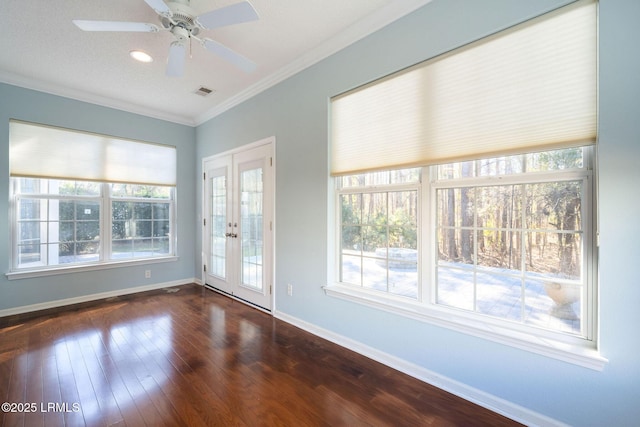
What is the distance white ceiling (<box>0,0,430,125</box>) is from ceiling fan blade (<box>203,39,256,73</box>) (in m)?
0.35

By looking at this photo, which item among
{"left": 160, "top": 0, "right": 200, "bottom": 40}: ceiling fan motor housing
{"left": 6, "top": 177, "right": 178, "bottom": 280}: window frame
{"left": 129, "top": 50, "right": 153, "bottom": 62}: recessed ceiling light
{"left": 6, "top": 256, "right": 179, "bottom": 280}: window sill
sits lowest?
{"left": 6, "top": 256, "right": 179, "bottom": 280}: window sill

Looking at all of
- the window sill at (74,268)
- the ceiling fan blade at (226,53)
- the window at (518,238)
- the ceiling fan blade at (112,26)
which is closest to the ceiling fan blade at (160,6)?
the ceiling fan blade at (112,26)

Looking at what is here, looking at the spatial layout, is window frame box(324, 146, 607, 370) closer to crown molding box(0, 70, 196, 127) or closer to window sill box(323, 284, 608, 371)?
window sill box(323, 284, 608, 371)

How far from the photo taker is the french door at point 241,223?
130 inches

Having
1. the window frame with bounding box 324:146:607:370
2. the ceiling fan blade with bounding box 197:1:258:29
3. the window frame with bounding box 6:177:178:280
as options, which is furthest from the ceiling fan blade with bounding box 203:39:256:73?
the window frame with bounding box 6:177:178:280

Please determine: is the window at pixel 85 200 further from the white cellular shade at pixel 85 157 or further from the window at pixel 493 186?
the window at pixel 493 186

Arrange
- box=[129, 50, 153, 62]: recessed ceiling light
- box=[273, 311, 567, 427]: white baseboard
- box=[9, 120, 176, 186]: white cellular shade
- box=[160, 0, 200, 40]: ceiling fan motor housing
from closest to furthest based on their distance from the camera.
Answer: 1. box=[273, 311, 567, 427]: white baseboard
2. box=[160, 0, 200, 40]: ceiling fan motor housing
3. box=[129, 50, 153, 62]: recessed ceiling light
4. box=[9, 120, 176, 186]: white cellular shade

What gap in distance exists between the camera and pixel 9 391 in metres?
1.82

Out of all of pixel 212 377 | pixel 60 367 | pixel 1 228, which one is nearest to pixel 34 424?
pixel 60 367

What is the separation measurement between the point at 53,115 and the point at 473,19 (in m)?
4.81

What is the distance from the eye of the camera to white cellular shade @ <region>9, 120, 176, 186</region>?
3.28 m

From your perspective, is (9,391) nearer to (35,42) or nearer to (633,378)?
(35,42)

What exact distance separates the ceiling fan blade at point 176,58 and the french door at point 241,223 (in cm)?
120

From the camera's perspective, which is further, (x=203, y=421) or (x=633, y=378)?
(x=203, y=421)
